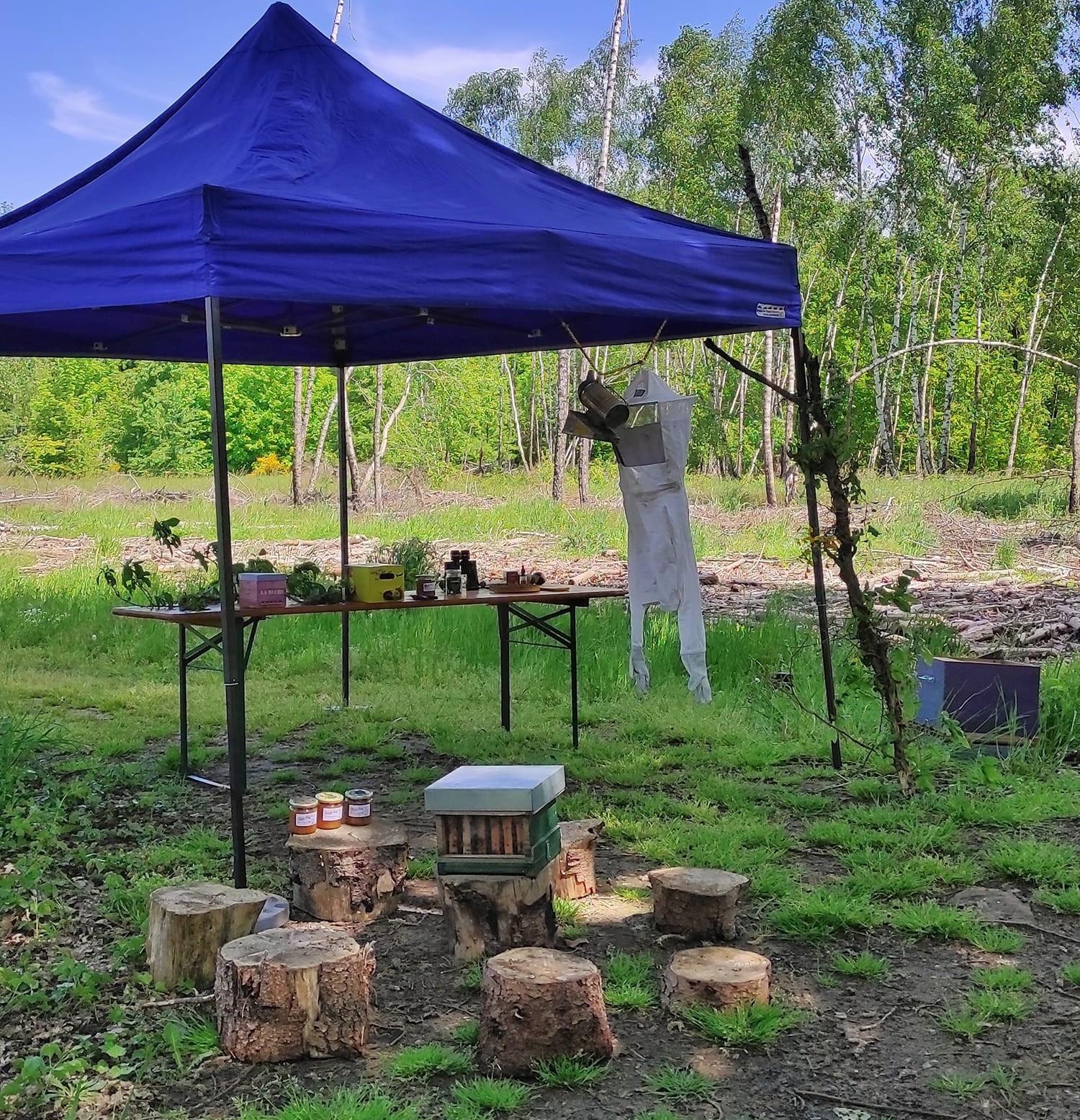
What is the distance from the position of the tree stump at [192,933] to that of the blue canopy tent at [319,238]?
464mm

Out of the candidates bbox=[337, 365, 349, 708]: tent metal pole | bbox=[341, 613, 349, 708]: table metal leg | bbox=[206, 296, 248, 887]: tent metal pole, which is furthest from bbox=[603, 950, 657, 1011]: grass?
bbox=[341, 613, 349, 708]: table metal leg

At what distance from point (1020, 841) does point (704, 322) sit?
7.50 ft

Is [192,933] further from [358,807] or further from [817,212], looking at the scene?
[817,212]

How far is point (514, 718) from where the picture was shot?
5863 millimetres

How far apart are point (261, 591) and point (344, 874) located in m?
1.30

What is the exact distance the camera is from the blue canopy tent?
3205 millimetres

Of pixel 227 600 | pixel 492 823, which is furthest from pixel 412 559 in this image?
pixel 492 823

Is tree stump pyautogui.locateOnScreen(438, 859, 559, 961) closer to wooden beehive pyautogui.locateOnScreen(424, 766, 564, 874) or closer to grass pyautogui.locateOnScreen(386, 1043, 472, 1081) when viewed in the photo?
wooden beehive pyautogui.locateOnScreen(424, 766, 564, 874)

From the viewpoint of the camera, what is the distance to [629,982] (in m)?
2.84

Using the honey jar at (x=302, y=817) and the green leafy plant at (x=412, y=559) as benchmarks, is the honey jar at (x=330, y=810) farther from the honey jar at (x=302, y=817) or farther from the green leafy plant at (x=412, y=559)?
the green leafy plant at (x=412, y=559)

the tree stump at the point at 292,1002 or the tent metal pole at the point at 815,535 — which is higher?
the tent metal pole at the point at 815,535

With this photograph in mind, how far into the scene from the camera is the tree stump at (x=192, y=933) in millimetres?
2805

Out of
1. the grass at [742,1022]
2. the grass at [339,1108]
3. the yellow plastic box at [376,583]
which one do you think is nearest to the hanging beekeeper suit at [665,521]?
the yellow plastic box at [376,583]

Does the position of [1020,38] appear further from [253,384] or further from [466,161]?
[253,384]
